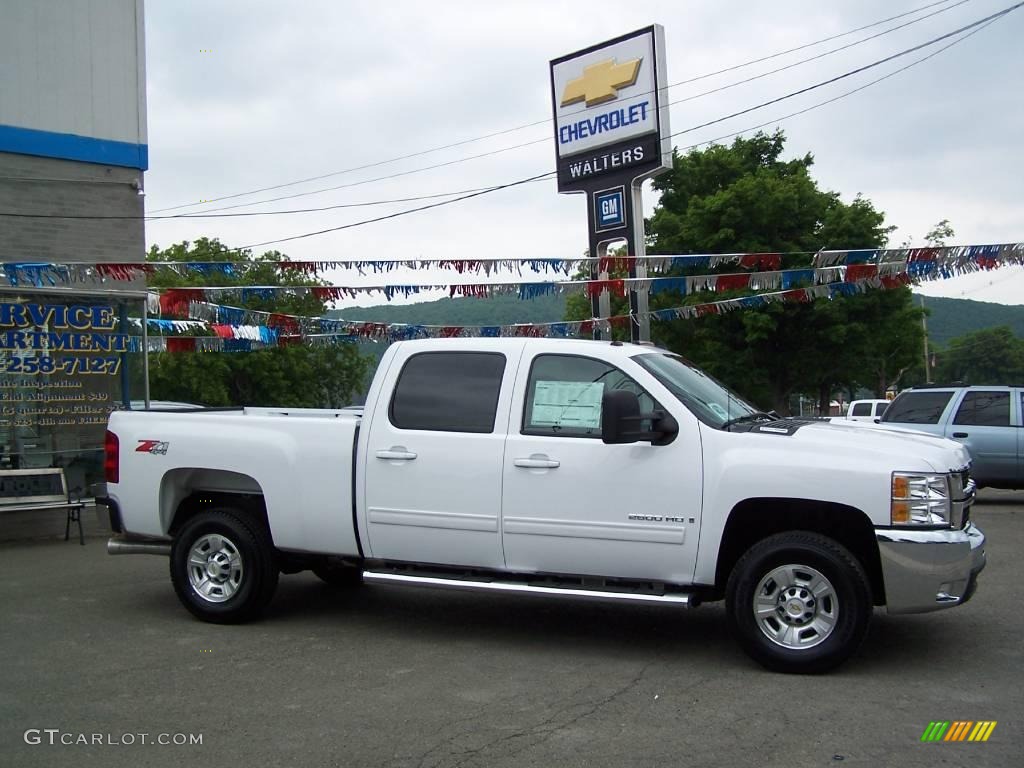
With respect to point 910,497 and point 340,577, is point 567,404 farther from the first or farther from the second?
point 340,577

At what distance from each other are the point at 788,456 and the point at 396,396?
268 cm

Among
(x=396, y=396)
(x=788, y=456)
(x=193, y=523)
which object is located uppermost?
(x=396, y=396)

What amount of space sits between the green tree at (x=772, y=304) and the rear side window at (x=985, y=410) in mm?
13240

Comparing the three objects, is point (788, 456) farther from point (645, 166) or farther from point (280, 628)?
point (645, 166)

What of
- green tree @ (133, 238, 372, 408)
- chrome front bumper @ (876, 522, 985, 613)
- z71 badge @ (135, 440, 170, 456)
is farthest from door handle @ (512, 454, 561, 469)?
green tree @ (133, 238, 372, 408)

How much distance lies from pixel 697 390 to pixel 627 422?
34.4 inches

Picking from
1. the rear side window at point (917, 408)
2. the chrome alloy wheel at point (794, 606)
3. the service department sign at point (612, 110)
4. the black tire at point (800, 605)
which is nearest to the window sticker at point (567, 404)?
the black tire at point (800, 605)

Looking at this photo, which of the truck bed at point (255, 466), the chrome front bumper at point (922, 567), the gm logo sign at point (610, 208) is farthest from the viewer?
the gm logo sign at point (610, 208)

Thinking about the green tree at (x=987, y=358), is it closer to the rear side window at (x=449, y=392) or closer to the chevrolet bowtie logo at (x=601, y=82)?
the chevrolet bowtie logo at (x=601, y=82)

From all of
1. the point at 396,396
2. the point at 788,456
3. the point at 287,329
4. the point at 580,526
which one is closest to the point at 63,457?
the point at 287,329

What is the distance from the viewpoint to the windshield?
21.1 feet

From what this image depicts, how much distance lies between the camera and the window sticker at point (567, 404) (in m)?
6.55

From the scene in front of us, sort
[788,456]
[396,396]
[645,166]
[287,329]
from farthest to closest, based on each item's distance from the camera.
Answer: [645,166]
[287,329]
[396,396]
[788,456]

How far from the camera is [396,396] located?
7055 mm
